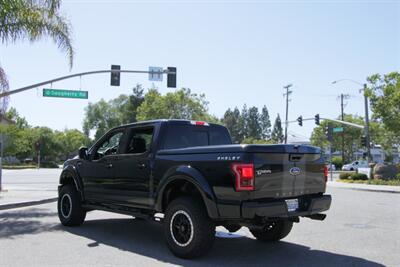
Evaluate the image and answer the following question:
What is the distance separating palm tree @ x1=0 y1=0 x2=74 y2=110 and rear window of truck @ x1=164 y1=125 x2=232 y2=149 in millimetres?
8520

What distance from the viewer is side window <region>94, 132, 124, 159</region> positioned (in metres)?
8.76

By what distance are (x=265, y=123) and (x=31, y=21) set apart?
139 metres

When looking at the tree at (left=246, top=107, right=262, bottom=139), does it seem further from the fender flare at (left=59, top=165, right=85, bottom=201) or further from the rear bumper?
the rear bumper

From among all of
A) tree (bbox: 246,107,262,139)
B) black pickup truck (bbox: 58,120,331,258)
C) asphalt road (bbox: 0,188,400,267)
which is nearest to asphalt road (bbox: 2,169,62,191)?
asphalt road (bbox: 0,188,400,267)

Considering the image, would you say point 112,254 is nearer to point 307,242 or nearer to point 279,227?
point 279,227

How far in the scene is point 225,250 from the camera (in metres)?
7.24

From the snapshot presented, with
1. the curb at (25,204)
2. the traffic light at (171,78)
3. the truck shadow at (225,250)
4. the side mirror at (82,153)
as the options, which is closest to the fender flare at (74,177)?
the side mirror at (82,153)

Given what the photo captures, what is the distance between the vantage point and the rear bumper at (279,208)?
599cm

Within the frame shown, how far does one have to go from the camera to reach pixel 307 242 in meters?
8.07

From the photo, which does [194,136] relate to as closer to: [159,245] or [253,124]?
[159,245]

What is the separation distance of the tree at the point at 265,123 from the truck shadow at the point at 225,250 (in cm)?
14226

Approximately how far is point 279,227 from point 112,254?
9.24ft

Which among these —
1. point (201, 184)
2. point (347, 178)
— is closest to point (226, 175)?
point (201, 184)

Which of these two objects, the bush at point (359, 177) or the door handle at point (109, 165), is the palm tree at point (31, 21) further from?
the bush at point (359, 177)
